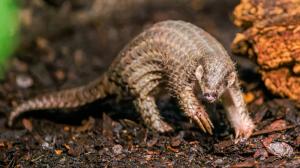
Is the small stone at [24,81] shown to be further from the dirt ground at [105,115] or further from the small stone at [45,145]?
the small stone at [45,145]

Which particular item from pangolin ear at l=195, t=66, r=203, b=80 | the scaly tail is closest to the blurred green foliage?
the scaly tail

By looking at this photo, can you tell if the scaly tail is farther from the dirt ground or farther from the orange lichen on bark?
the orange lichen on bark

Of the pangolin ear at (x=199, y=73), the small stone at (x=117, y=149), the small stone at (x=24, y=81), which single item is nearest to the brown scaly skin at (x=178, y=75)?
the pangolin ear at (x=199, y=73)

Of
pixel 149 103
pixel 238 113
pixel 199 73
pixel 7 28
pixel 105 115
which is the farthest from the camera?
pixel 7 28

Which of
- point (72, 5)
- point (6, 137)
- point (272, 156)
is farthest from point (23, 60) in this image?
point (272, 156)

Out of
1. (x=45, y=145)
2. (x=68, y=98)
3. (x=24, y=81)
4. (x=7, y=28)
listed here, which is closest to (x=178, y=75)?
(x=45, y=145)

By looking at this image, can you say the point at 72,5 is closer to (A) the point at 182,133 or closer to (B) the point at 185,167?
(A) the point at 182,133

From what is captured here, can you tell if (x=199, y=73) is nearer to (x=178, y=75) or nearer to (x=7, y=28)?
(x=178, y=75)
